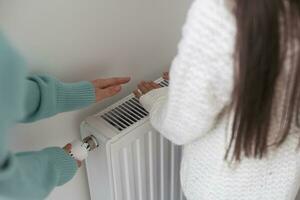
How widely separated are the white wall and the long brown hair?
11.6 inches

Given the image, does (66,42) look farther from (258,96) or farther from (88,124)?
(258,96)

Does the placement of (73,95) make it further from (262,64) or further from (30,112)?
(262,64)

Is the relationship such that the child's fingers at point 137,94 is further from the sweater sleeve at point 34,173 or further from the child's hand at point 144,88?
the sweater sleeve at point 34,173

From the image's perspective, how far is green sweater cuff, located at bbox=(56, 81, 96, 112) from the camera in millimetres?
726

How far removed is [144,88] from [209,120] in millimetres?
225

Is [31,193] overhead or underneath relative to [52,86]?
underneath

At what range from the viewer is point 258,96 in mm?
622

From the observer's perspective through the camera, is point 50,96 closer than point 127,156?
Yes

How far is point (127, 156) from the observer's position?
2.84ft

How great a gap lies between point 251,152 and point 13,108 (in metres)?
0.38

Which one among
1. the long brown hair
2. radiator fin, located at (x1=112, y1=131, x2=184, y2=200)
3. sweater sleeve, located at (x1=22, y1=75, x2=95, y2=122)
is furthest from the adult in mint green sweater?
the long brown hair

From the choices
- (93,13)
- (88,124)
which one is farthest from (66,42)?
(88,124)

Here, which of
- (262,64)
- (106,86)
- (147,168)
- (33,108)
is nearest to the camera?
(262,64)

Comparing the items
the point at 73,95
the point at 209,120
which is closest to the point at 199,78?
the point at 209,120
